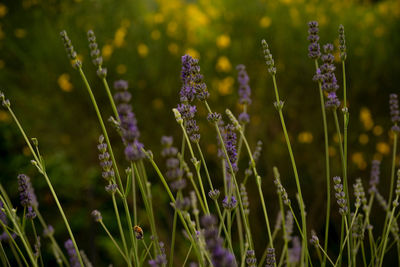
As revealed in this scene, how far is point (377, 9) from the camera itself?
5.67 metres

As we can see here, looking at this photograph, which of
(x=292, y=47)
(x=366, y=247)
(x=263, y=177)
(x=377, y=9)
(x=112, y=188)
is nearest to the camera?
(x=112, y=188)

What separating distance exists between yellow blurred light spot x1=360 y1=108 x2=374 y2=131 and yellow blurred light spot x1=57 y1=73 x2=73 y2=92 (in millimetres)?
3205

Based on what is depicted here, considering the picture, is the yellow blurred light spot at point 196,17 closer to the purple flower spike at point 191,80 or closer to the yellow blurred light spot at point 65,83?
the yellow blurred light spot at point 65,83

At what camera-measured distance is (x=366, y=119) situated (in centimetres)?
449

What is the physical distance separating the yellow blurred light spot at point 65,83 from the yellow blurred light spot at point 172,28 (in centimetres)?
128

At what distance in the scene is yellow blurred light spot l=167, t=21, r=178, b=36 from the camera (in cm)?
497

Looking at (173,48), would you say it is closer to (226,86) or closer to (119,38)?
(119,38)

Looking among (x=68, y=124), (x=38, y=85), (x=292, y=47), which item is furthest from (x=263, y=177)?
(x=38, y=85)

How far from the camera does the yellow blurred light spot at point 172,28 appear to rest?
4.97m

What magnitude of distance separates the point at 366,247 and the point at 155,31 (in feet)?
10.7

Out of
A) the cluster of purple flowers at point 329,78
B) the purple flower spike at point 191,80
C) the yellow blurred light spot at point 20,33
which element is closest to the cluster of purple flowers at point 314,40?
the cluster of purple flowers at point 329,78

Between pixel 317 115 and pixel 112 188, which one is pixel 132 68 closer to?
pixel 317 115

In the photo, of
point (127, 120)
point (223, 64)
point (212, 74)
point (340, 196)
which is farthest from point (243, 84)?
point (212, 74)

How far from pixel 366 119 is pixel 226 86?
153cm
